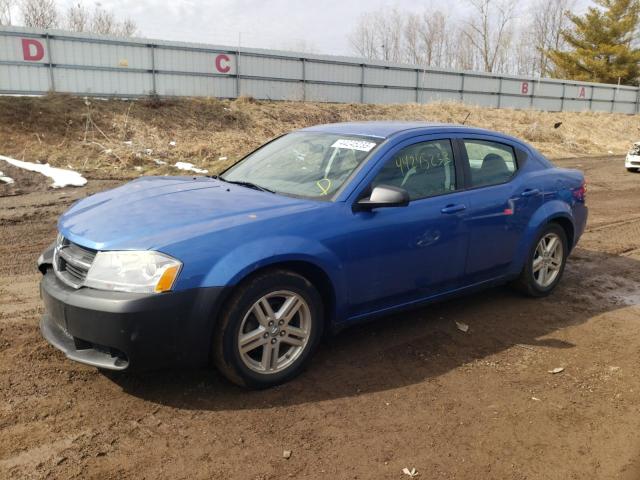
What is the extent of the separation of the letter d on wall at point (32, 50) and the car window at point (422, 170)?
1639cm

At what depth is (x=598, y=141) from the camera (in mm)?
30531

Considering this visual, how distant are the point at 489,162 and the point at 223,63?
18365mm

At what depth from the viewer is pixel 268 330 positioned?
11.6 ft

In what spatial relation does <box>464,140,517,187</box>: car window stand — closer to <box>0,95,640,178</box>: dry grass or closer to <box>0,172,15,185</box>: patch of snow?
<box>0,172,15,185</box>: patch of snow

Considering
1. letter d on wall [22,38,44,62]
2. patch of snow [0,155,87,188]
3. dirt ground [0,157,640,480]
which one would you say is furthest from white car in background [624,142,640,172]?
letter d on wall [22,38,44,62]

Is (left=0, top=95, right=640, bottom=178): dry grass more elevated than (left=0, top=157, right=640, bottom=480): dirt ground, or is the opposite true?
(left=0, top=95, right=640, bottom=178): dry grass

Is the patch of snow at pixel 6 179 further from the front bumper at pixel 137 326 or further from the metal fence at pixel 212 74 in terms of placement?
the front bumper at pixel 137 326

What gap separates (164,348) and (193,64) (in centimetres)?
1922

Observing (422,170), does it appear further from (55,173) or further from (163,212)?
(55,173)

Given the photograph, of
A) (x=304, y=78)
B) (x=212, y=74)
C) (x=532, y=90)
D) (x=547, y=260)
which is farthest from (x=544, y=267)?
(x=532, y=90)

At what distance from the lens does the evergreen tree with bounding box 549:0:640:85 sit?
2052 inches

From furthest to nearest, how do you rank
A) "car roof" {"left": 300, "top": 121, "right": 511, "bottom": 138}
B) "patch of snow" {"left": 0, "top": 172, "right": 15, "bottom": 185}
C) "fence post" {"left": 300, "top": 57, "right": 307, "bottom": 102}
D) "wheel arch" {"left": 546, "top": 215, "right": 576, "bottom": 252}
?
"fence post" {"left": 300, "top": 57, "right": 307, "bottom": 102} < "patch of snow" {"left": 0, "top": 172, "right": 15, "bottom": 185} < "wheel arch" {"left": 546, "top": 215, "right": 576, "bottom": 252} < "car roof" {"left": 300, "top": 121, "right": 511, "bottom": 138}

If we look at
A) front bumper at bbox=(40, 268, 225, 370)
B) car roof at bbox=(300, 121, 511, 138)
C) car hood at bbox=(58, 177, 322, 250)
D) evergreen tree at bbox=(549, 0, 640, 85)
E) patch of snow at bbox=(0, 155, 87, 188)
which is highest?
evergreen tree at bbox=(549, 0, 640, 85)

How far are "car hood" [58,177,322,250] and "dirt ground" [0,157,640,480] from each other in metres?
0.98
